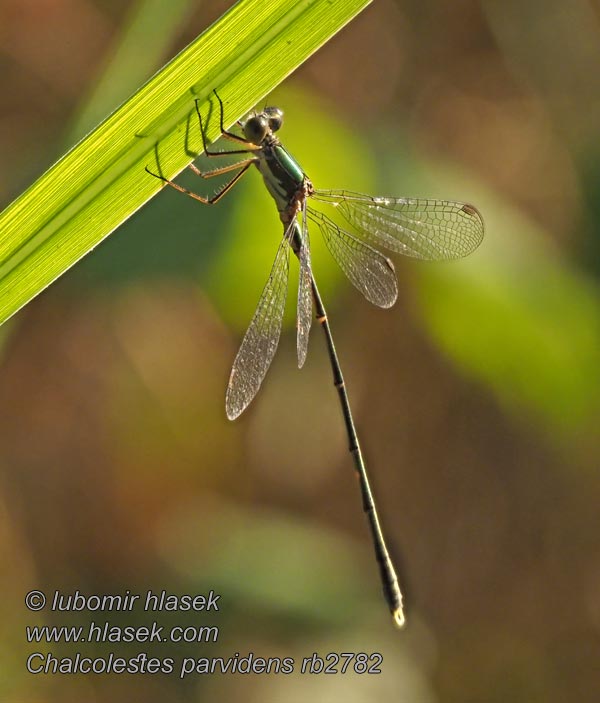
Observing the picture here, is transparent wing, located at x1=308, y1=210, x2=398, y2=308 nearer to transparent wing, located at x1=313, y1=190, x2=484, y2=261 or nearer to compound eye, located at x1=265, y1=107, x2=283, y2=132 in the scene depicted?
transparent wing, located at x1=313, y1=190, x2=484, y2=261

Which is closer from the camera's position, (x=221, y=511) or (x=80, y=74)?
(x=221, y=511)

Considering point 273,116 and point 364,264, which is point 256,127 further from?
point 364,264

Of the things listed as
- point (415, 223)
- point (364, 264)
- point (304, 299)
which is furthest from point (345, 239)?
point (304, 299)

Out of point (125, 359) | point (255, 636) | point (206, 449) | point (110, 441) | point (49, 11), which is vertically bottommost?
point (255, 636)

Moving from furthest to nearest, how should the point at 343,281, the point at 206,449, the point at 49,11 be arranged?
the point at 49,11 < the point at 206,449 < the point at 343,281

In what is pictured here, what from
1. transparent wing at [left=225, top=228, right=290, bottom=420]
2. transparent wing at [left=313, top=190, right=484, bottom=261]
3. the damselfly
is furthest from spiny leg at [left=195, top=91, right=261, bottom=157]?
transparent wing at [left=313, top=190, right=484, bottom=261]

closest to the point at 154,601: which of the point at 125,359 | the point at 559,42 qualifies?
the point at 125,359

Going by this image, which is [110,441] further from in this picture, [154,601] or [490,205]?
[490,205]

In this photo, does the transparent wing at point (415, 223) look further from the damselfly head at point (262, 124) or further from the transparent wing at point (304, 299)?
the damselfly head at point (262, 124)
